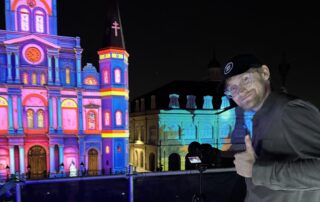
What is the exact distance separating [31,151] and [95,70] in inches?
408

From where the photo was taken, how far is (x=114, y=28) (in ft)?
92.5

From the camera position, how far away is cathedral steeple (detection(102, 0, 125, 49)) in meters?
27.8

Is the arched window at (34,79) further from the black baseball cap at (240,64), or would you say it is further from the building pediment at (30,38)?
the black baseball cap at (240,64)

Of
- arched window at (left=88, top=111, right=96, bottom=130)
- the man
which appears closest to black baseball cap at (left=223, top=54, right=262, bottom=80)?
the man

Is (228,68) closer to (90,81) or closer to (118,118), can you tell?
(118,118)

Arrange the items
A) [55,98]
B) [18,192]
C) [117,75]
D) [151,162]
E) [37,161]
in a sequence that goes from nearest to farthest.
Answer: [18,192] → [37,161] → [55,98] → [117,75] → [151,162]

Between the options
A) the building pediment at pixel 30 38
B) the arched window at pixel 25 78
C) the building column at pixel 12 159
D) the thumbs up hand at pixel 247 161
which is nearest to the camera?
the thumbs up hand at pixel 247 161

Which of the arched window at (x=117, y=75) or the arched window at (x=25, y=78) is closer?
the arched window at (x=25, y=78)

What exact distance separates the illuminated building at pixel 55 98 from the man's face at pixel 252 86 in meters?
26.1

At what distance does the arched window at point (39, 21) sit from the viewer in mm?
25641

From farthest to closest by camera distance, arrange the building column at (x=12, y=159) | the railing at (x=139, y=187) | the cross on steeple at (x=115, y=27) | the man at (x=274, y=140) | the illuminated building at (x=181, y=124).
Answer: the illuminated building at (x=181, y=124) < the cross on steeple at (x=115, y=27) < the building column at (x=12, y=159) < the railing at (x=139, y=187) < the man at (x=274, y=140)

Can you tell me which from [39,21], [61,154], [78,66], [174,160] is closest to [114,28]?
[78,66]

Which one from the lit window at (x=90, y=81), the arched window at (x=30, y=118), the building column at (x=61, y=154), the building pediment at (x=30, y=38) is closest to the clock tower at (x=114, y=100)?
the lit window at (x=90, y=81)

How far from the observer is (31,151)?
25.4 meters
